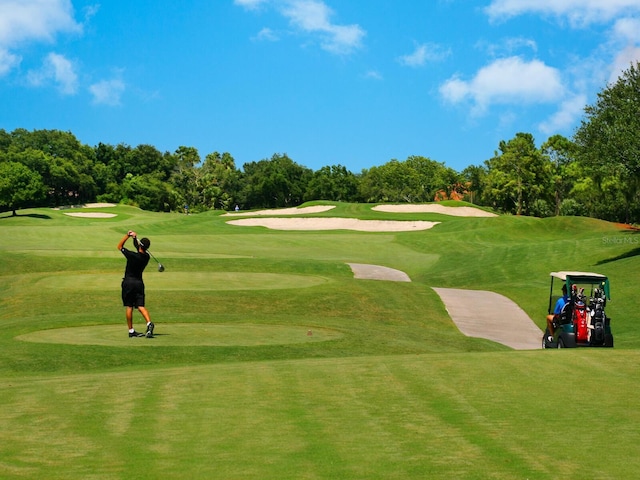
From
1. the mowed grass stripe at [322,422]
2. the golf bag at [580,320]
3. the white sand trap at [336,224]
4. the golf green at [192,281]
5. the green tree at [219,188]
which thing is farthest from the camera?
the green tree at [219,188]

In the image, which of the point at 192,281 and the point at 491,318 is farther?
the point at 192,281

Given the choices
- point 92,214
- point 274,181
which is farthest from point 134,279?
point 274,181

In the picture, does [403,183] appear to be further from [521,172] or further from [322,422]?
[322,422]

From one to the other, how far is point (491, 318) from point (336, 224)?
5019cm

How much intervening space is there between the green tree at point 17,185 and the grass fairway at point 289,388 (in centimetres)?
7115

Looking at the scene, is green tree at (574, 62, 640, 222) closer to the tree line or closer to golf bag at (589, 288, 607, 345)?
golf bag at (589, 288, 607, 345)

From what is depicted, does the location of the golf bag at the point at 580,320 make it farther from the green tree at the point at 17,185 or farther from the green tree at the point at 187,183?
the green tree at the point at 187,183

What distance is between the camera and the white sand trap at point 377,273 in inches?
1666

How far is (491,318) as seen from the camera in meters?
31.3

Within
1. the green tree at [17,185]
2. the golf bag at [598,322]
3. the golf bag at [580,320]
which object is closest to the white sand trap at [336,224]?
the green tree at [17,185]

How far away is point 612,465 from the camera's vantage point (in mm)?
7547

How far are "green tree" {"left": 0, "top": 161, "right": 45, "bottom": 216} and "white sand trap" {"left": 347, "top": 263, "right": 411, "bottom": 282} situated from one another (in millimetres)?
66605

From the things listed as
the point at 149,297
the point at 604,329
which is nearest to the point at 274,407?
the point at 604,329

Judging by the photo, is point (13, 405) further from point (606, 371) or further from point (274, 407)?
point (606, 371)
